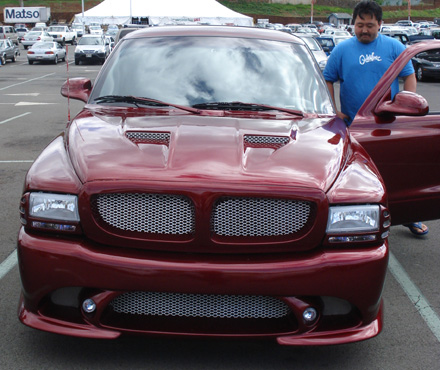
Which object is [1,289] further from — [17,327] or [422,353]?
[422,353]

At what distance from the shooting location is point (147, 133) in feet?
11.6

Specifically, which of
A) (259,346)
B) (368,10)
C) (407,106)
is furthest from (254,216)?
(368,10)

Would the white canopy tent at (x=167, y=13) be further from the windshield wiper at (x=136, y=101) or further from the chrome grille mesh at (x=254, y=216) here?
the chrome grille mesh at (x=254, y=216)

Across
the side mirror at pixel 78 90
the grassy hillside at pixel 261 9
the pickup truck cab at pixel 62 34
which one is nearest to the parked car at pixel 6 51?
the pickup truck cab at pixel 62 34

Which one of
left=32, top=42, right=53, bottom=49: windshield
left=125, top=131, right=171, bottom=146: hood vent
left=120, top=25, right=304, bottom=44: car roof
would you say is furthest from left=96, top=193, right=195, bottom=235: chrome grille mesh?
left=32, top=42, right=53, bottom=49: windshield

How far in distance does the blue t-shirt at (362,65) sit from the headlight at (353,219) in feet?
8.41

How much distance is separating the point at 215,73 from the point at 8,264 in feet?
6.77

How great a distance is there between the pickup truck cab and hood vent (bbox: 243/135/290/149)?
60.9 metres

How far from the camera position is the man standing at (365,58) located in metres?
5.61

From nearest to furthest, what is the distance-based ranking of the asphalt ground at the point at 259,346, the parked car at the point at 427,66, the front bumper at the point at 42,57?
the asphalt ground at the point at 259,346 < the parked car at the point at 427,66 < the front bumper at the point at 42,57

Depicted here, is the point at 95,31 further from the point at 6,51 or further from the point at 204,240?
the point at 204,240

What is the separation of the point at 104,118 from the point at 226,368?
5.20 feet

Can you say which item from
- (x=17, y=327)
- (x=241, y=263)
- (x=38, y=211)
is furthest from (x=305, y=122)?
(x=17, y=327)

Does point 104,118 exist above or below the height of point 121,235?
above
